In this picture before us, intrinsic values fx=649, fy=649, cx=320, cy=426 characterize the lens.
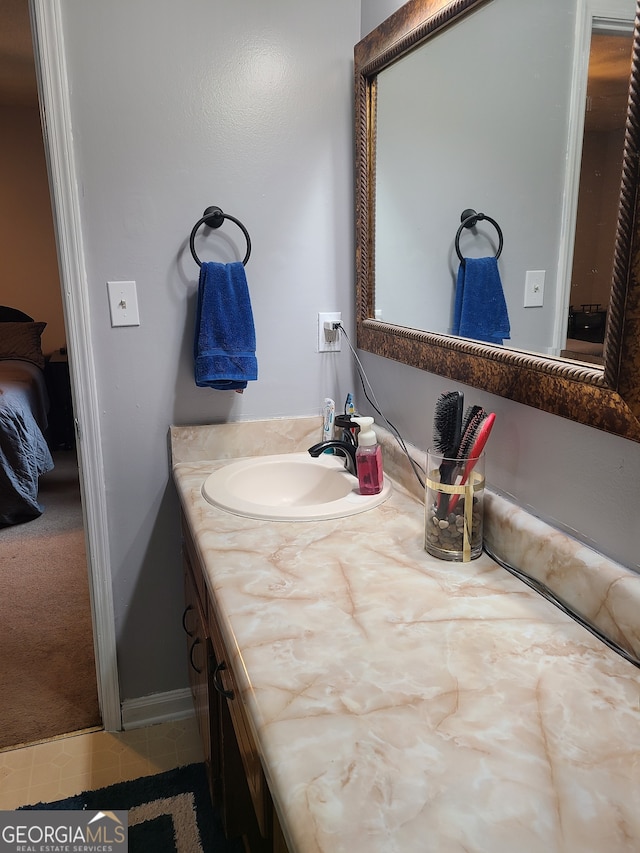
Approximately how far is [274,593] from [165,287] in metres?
0.95

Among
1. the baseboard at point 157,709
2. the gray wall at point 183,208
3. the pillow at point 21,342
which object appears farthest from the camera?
the pillow at point 21,342

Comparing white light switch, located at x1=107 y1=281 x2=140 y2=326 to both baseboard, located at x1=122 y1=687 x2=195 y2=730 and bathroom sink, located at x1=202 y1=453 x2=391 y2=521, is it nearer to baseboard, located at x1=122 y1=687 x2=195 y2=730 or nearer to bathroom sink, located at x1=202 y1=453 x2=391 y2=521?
bathroom sink, located at x1=202 y1=453 x2=391 y2=521

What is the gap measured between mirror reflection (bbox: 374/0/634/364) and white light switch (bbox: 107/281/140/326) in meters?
0.68

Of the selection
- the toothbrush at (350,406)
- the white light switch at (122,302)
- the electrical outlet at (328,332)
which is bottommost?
the toothbrush at (350,406)

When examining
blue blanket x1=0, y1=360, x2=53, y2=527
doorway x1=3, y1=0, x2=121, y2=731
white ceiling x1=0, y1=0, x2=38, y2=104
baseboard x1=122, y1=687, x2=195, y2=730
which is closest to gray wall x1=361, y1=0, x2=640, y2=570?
doorway x1=3, y1=0, x2=121, y2=731

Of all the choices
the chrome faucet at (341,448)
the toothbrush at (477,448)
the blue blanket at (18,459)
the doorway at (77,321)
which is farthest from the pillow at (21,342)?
the toothbrush at (477,448)

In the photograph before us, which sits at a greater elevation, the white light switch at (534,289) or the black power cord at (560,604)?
the white light switch at (534,289)

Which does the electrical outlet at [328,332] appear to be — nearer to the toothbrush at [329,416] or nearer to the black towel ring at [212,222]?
the toothbrush at [329,416]

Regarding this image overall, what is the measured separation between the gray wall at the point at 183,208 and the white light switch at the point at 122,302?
0.02 meters

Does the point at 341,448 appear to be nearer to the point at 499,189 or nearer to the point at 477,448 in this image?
the point at 477,448

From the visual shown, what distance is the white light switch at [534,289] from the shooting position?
1076mm

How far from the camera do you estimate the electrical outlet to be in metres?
1.84

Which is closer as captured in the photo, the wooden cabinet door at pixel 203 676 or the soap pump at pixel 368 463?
the wooden cabinet door at pixel 203 676

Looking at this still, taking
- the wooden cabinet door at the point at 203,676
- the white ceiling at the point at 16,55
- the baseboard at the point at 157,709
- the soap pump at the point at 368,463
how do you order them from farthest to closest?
the white ceiling at the point at 16,55 < the baseboard at the point at 157,709 < the soap pump at the point at 368,463 < the wooden cabinet door at the point at 203,676
